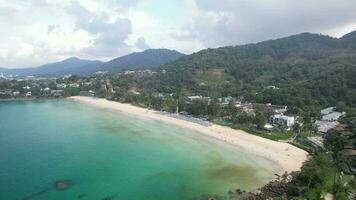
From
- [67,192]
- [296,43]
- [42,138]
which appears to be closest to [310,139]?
[67,192]

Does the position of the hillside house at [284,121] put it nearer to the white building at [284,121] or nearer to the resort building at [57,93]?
Result: the white building at [284,121]

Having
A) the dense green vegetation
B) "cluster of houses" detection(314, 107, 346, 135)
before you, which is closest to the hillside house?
the dense green vegetation

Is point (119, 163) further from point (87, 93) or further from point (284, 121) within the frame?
point (87, 93)

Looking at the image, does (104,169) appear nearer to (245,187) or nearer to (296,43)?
(245,187)

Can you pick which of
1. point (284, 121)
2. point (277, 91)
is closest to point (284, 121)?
point (284, 121)

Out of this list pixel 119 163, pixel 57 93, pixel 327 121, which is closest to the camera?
pixel 119 163

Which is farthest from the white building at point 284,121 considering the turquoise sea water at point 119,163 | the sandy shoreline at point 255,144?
the turquoise sea water at point 119,163

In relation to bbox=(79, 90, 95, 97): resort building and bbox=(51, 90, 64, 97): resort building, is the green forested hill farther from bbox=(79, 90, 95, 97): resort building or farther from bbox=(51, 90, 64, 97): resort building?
bbox=(51, 90, 64, 97): resort building
